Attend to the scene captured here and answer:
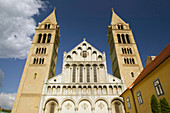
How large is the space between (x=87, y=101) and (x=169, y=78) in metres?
14.5

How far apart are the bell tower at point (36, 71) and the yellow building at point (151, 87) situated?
16.0 meters

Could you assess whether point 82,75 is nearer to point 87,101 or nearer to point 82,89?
point 82,89

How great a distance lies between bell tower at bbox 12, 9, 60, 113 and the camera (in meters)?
21.4

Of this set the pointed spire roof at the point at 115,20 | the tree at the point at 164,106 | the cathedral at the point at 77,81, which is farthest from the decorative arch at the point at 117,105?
the pointed spire roof at the point at 115,20

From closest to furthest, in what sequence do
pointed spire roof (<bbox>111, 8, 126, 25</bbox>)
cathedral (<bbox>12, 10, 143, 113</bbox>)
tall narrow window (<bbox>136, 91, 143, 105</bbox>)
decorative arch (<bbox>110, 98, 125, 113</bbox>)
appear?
1. tall narrow window (<bbox>136, 91, 143, 105</bbox>)
2. decorative arch (<bbox>110, 98, 125, 113</bbox>)
3. cathedral (<bbox>12, 10, 143, 113</bbox>)
4. pointed spire roof (<bbox>111, 8, 126, 25</bbox>)

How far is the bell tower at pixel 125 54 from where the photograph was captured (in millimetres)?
25234

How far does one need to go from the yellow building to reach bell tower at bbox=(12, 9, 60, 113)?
15960mm

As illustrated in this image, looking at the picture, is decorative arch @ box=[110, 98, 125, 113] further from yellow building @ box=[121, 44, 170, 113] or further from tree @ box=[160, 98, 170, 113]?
tree @ box=[160, 98, 170, 113]

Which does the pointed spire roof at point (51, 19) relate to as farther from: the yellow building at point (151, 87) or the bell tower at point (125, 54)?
the yellow building at point (151, 87)

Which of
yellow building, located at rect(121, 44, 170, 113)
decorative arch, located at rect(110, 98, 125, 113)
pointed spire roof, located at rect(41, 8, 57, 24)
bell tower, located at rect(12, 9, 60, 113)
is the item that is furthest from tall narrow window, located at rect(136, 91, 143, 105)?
pointed spire roof, located at rect(41, 8, 57, 24)

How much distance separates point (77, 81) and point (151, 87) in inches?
544

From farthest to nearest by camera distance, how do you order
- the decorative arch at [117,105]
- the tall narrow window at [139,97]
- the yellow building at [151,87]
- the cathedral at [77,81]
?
the cathedral at [77,81] < the decorative arch at [117,105] < the tall narrow window at [139,97] < the yellow building at [151,87]

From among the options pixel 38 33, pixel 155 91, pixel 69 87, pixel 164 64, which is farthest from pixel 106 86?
pixel 38 33

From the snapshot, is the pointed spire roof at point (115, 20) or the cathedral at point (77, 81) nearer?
the cathedral at point (77, 81)
